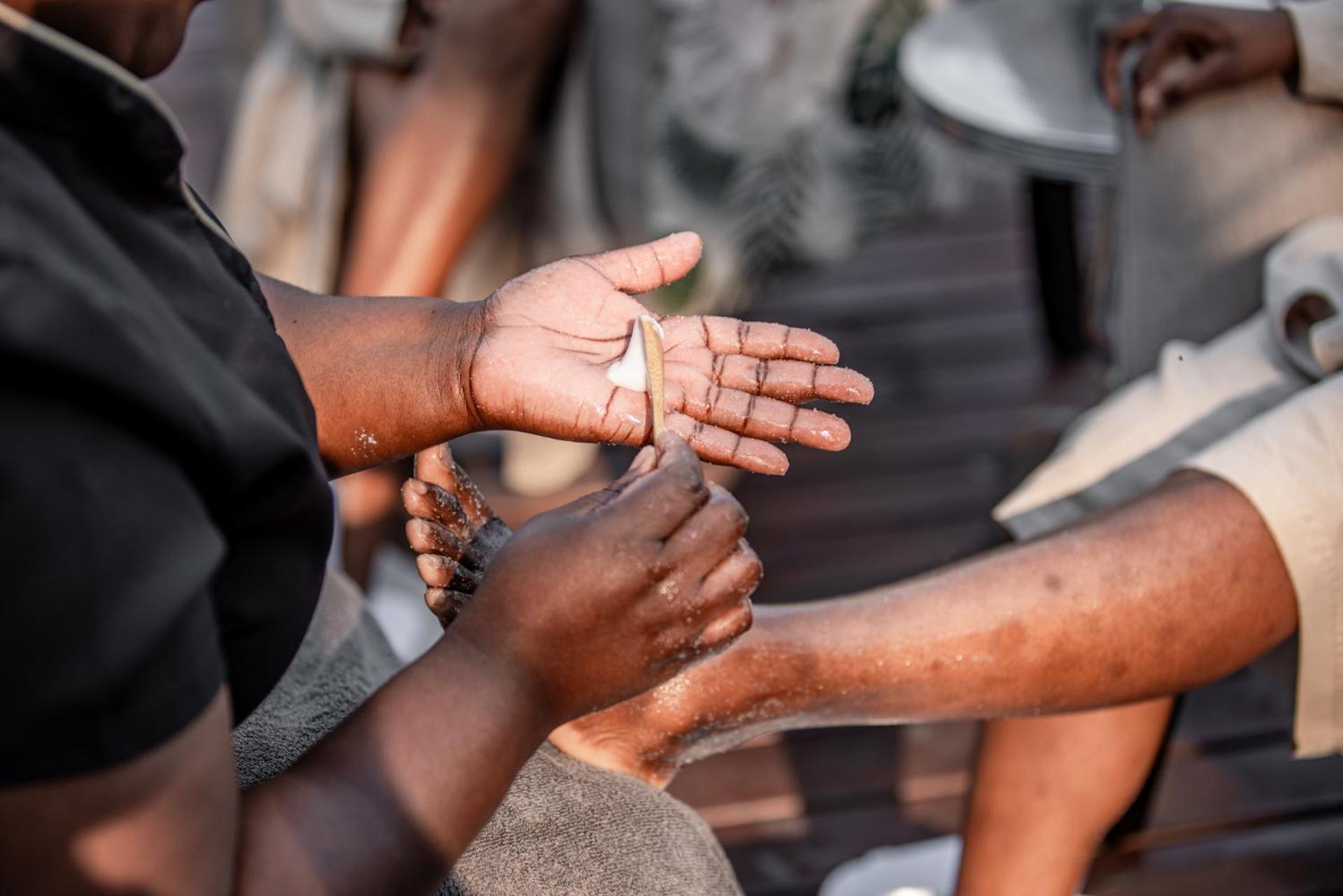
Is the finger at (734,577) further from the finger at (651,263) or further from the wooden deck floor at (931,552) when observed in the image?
the wooden deck floor at (931,552)

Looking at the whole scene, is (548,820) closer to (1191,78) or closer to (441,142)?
(1191,78)

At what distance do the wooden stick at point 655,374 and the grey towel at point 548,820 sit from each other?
0.27m

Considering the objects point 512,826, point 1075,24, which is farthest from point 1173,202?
point 512,826

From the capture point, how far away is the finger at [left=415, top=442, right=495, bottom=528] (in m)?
1.08

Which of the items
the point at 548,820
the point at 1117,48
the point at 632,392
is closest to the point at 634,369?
the point at 632,392

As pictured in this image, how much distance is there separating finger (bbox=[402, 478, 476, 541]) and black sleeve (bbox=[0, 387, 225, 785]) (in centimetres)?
41

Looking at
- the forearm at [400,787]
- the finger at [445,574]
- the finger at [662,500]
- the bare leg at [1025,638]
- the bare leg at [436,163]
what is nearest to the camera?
the forearm at [400,787]

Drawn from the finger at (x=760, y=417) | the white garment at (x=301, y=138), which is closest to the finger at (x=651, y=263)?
the finger at (x=760, y=417)

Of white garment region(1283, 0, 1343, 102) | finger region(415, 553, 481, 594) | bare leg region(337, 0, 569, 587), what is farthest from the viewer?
bare leg region(337, 0, 569, 587)

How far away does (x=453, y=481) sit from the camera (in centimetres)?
108

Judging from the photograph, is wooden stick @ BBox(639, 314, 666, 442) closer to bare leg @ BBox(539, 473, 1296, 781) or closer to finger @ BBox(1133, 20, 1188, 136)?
bare leg @ BBox(539, 473, 1296, 781)

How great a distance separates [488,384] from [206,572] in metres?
0.45

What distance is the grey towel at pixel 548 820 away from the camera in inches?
36.1

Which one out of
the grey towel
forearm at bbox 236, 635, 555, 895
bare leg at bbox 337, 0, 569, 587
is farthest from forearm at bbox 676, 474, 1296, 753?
bare leg at bbox 337, 0, 569, 587
